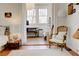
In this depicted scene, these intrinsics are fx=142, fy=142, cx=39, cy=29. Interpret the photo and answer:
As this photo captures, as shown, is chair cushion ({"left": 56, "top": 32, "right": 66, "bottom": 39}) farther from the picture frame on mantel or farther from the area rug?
the picture frame on mantel

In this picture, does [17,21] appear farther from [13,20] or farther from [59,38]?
[59,38]

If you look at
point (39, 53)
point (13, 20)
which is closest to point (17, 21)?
point (13, 20)

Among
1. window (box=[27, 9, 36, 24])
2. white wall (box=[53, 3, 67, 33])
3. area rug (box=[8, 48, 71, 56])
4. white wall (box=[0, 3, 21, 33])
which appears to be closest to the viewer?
area rug (box=[8, 48, 71, 56])

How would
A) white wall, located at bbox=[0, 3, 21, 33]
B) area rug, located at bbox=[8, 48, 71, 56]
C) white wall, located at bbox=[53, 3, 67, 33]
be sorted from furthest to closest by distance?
white wall, located at bbox=[53, 3, 67, 33] < white wall, located at bbox=[0, 3, 21, 33] < area rug, located at bbox=[8, 48, 71, 56]

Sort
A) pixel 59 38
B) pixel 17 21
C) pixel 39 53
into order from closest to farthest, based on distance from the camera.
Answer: pixel 39 53
pixel 17 21
pixel 59 38

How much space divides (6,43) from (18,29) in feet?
1.22

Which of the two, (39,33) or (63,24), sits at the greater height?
(63,24)

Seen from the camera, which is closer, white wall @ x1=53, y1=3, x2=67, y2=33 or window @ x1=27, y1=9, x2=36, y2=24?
white wall @ x1=53, y1=3, x2=67, y2=33

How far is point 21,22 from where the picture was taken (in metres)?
2.84

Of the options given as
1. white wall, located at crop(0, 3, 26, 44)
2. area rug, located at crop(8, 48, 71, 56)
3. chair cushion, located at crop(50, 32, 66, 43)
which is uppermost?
white wall, located at crop(0, 3, 26, 44)

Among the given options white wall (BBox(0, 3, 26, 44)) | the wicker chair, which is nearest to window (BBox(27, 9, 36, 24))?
white wall (BBox(0, 3, 26, 44))

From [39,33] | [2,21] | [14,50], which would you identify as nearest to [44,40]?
[39,33]

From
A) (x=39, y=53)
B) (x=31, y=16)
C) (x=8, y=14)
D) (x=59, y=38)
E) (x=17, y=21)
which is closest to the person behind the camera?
(x=39, y=53)

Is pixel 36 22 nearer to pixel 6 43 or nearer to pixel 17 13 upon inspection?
pixel 17 13
